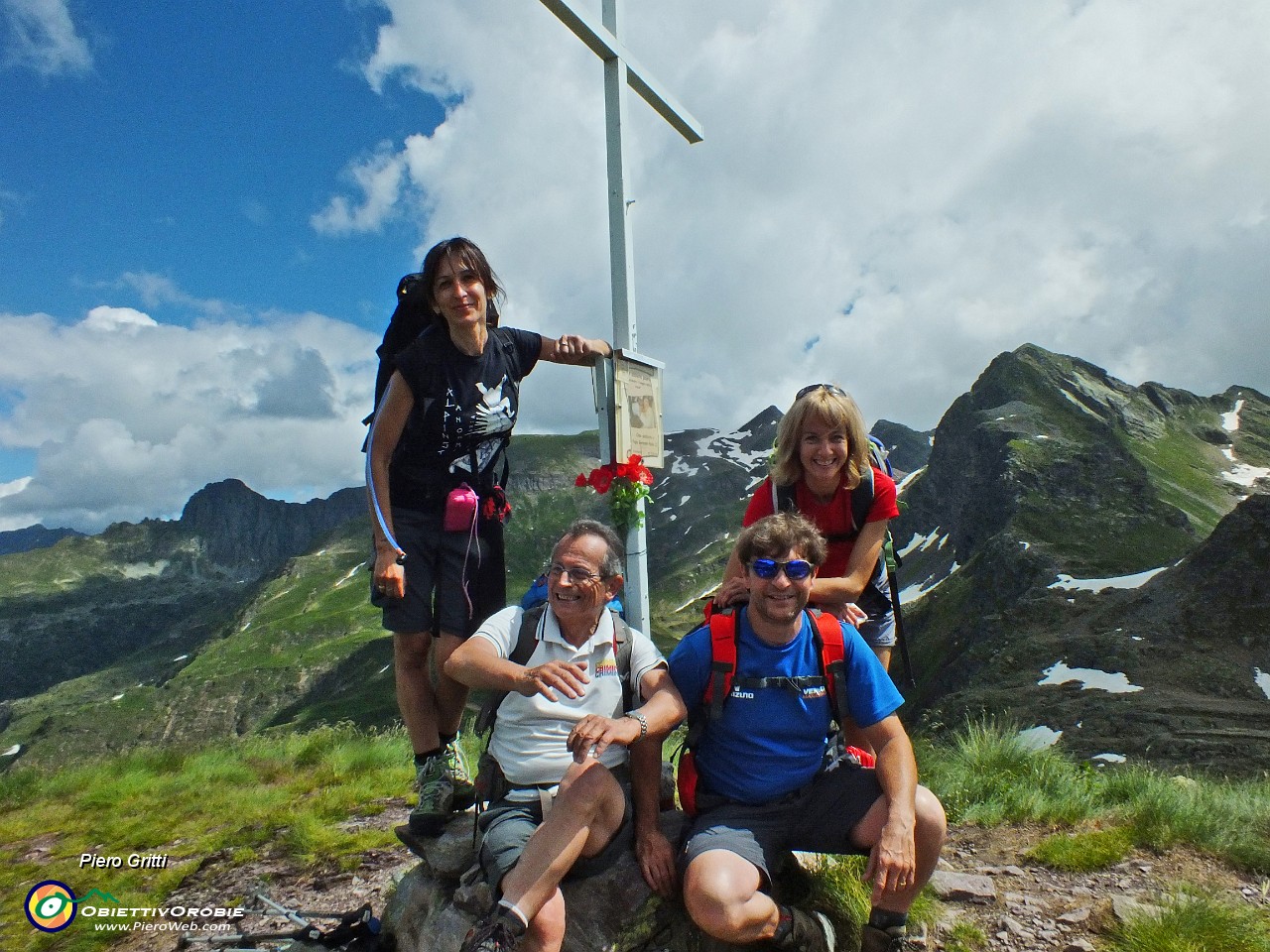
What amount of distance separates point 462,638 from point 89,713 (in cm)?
19691

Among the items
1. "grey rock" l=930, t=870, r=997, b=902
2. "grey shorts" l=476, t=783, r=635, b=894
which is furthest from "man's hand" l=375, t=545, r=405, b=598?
"grey rock" l=930, t=870, r=997, b=902

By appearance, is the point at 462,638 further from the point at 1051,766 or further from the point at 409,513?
the point at 1051,766

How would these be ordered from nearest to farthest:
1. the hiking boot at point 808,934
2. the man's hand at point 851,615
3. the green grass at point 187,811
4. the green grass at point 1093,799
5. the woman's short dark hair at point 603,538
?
the hiking boot at point 808,934 → the woman's short dark hair at point 603,538 → the man's hand at point 851,615 → the green grass at point 1093,799 → the green grass at point 187,811

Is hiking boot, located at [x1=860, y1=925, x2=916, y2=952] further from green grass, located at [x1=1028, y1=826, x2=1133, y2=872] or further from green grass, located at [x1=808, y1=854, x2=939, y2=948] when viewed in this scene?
green grass, located at [x1=1028, y1=826, x2=1133, y2=872]

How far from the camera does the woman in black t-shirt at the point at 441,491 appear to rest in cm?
442

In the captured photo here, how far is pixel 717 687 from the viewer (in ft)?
12.5

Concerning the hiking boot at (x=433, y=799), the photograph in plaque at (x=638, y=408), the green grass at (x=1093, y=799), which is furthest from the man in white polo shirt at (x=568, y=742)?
the green grass at (x=1093, y=799)

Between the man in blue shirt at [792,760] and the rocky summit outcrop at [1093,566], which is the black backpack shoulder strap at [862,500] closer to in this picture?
the man in blue shirt at [792,760]

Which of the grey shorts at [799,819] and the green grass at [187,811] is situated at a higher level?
the grey shorts at [799,819]

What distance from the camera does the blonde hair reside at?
4.41m

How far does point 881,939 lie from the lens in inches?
139

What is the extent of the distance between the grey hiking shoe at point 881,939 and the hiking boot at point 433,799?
2.43 m

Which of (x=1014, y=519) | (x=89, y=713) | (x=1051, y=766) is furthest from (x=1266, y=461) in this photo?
(x=89, y=713)

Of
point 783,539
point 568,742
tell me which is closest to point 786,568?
point 783,539
